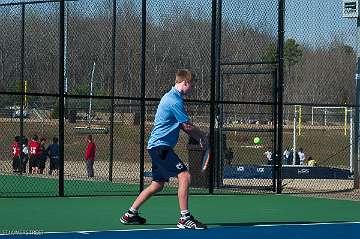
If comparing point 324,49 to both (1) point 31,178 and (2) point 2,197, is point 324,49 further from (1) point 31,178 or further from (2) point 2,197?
(2) point 2,197

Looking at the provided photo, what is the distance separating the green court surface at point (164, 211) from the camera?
44.7 ft

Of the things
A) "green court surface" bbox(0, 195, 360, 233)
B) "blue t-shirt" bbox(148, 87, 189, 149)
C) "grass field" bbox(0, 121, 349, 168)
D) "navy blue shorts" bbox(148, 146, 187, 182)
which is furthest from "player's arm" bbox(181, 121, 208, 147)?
"grass field" bbox(0, 121, 349, 168)

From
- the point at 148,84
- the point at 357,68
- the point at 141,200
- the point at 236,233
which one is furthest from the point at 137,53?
the point at 236,233

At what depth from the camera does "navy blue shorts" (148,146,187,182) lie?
1320 centimetres

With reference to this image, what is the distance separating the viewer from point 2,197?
18.6 metres

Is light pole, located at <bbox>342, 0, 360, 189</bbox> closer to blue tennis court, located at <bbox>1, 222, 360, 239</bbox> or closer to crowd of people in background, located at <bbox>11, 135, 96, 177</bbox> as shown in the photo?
crowd of people in background, located at <bbox>11, 135, 96, 177</bbox>

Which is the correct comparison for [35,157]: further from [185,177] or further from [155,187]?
[185,177]

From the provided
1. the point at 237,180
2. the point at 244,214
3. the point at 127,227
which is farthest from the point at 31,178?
the point at 127,227

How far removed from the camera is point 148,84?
29312mm

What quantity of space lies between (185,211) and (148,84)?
54.2 feet

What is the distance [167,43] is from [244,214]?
14038 millimetres

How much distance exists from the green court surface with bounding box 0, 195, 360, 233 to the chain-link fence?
4.66 feet

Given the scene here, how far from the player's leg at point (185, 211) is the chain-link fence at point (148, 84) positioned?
5516 mm

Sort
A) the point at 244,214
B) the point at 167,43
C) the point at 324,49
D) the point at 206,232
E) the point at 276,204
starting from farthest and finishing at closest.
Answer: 1. the point at 324,49
2. the point at 167,43
3. the point at 276,204
4. the point at 244,214
5. the point at 206,232
